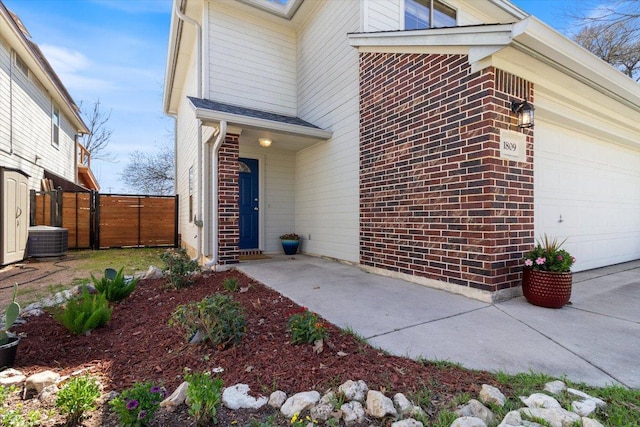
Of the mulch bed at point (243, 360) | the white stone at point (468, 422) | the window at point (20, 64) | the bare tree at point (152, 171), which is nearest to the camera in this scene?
the white stone at point (468, 422)

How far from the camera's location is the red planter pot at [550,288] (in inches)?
127

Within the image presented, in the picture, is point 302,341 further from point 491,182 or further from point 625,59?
point 625,59

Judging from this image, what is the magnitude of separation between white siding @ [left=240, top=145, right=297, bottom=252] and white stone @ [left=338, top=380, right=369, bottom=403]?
18.4 ft

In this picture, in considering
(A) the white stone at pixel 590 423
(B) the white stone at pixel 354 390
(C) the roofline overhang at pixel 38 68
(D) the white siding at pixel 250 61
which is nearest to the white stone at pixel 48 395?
(B) the white stone at pixel 354 390

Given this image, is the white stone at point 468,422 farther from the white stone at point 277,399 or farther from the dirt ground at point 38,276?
the dirt ground at point 38,276

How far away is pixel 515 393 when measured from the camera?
1.76 m

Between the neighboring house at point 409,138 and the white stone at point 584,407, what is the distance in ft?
5.96

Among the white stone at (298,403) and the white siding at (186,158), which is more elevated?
the white siding at (186,158)

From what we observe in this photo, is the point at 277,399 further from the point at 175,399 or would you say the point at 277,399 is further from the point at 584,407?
the point at 584,407

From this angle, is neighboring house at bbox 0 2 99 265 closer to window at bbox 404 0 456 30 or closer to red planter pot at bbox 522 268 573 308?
window at bbox 404 0 456 30

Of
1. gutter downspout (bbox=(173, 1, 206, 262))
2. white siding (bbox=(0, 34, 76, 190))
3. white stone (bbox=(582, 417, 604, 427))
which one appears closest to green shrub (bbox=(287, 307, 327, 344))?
white stone (bbox=(582, 417, 604, 427))

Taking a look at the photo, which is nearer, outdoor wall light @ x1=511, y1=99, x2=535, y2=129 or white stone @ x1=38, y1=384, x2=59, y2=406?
white stone @ x1=38, y1=384, x2=59, y2=406

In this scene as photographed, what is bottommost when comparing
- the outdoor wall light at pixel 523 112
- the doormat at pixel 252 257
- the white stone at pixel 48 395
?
the white stone at pixel 48 395

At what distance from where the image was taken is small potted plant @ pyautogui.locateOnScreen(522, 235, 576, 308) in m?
3.24
